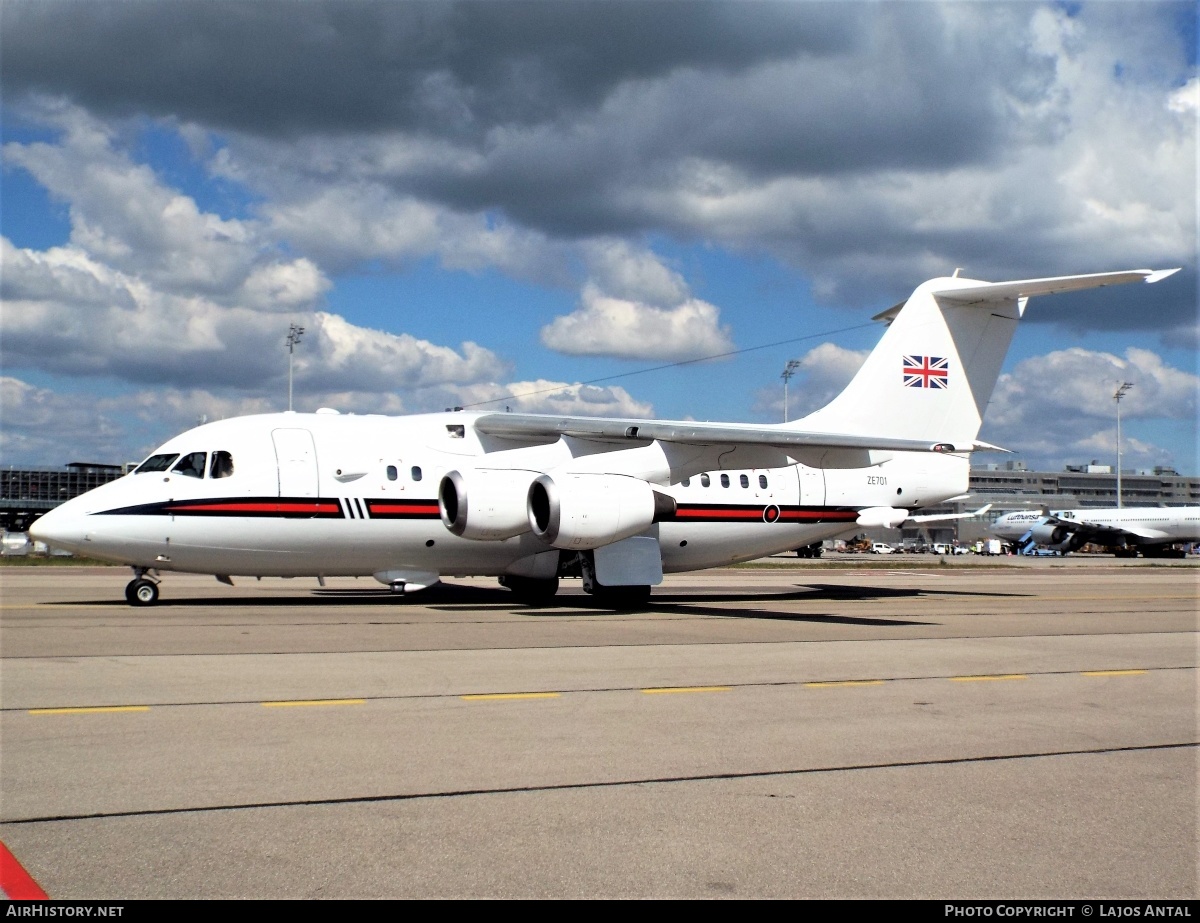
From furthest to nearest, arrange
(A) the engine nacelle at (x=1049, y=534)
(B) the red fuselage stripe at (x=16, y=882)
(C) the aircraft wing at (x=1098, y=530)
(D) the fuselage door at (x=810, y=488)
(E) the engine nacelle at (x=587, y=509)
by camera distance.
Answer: (A) the engine nacelle at (x=1049, y=534)
(C) the aircraft wing at (x=1098, y=530)
(D) the fuselage door at (x=810, y=488)
(E) the engine nacelle at (x=587, y=509)
(B) the red fuselage stripe at (x=16, y=882)

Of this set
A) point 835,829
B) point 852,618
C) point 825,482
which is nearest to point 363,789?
point 835,829

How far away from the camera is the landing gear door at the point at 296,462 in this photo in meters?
19.3

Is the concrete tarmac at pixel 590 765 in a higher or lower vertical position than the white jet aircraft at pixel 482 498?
lower

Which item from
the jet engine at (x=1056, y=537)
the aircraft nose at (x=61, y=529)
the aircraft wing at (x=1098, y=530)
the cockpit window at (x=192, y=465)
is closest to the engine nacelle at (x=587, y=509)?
the cockpit window at (x=192, y=465)

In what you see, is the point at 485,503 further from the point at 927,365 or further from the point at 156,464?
the point at 927,365

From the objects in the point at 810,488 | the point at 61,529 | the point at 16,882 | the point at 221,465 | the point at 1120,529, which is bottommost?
the point at 1120,529

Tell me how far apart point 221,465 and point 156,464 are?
43.2 inches

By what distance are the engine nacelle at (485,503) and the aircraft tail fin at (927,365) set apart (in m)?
7.92

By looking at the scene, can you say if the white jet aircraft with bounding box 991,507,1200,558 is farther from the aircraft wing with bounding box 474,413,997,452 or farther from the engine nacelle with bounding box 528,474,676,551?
the engine nacelle with bounding box 528,474,676,551

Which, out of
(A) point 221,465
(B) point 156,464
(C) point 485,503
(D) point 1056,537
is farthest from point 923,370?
(D) point 1056,537

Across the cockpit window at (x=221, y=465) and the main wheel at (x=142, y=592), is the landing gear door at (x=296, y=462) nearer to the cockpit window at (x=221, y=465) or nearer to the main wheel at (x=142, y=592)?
the cockpit window at (x=221, y=465)

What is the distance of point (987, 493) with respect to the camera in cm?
14712
